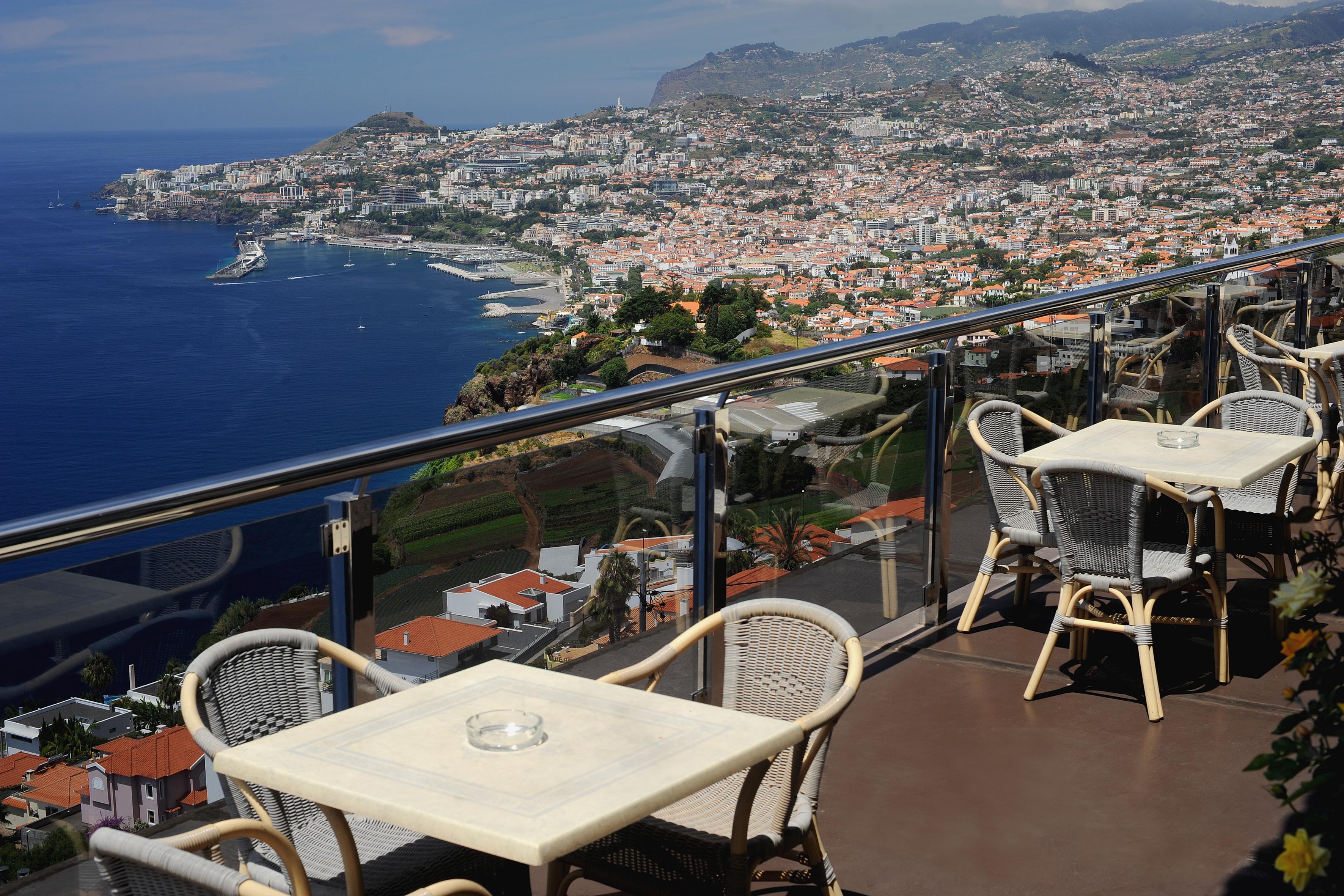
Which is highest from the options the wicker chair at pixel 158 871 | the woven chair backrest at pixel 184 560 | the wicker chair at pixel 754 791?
the woven chair backrest at pixel 184 560

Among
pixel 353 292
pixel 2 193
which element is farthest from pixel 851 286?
pixel 2 193

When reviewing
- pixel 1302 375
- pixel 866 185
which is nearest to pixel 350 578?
pixel 1302 375

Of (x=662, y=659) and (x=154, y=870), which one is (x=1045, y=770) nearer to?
(x=662, y=659)

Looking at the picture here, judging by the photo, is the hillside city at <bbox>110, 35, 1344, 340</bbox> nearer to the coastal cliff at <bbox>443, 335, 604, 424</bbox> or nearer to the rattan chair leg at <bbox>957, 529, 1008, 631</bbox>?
the coastal cliff at <bbox>443, 335, 604, 424</bbox>

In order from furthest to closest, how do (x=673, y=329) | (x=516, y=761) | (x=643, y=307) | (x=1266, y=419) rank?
(x=643, y=307), (x=673, y=329), (x=1266, y=419), (x=516, y=761)

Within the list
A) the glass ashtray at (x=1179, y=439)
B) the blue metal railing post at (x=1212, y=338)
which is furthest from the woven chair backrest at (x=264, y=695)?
the blue metal railing post at (x=1212, y=338)

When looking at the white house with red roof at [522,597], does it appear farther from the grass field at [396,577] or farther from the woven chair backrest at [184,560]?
the woven chair backrest at [184,560]
